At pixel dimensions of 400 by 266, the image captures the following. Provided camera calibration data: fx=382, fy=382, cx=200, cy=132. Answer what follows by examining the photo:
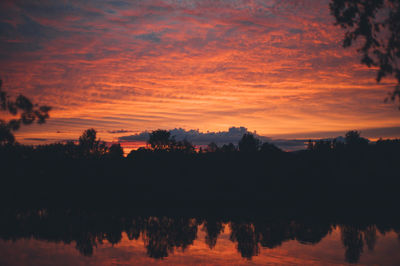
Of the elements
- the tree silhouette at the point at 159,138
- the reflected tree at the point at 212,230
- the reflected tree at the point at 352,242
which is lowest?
the reflected tree at the point at 212,230

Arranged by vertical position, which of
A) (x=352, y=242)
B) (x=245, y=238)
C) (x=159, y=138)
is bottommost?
(x=245, y=238)

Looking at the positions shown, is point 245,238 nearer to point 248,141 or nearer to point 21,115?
point 21,115

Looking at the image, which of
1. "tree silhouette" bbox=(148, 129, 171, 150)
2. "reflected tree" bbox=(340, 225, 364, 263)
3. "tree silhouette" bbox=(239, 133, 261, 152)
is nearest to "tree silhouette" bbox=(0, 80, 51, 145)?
"reflected tree" bbox=(340, 225, 364, 263)

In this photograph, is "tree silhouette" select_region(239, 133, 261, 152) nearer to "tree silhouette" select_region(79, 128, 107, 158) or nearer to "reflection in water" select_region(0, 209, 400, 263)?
"tree silhouette" select_region(79, 128, 107, 158)

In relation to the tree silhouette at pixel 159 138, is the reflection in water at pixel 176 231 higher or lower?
lower

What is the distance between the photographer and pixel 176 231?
119 ft

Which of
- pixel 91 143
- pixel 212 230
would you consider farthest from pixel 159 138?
pixel 212 230

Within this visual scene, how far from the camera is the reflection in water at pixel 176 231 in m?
29.2

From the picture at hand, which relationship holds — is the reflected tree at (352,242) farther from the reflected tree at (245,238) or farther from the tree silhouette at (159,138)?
the tree silhouette at (159,138)

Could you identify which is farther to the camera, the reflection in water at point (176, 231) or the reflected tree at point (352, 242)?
the reflection in water at point (176, 231)

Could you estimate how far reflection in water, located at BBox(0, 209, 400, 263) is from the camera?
29156mm

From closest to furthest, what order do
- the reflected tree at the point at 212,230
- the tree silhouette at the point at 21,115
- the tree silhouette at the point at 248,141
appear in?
the tree silhouette at the point at 21,115, the reflected tree at the point at 212,230, the tree silhouette at the point at 248,141

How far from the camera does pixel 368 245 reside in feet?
95.7

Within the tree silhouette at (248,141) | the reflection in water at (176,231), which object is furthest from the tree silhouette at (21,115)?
the tree silhouette at (248,141)
